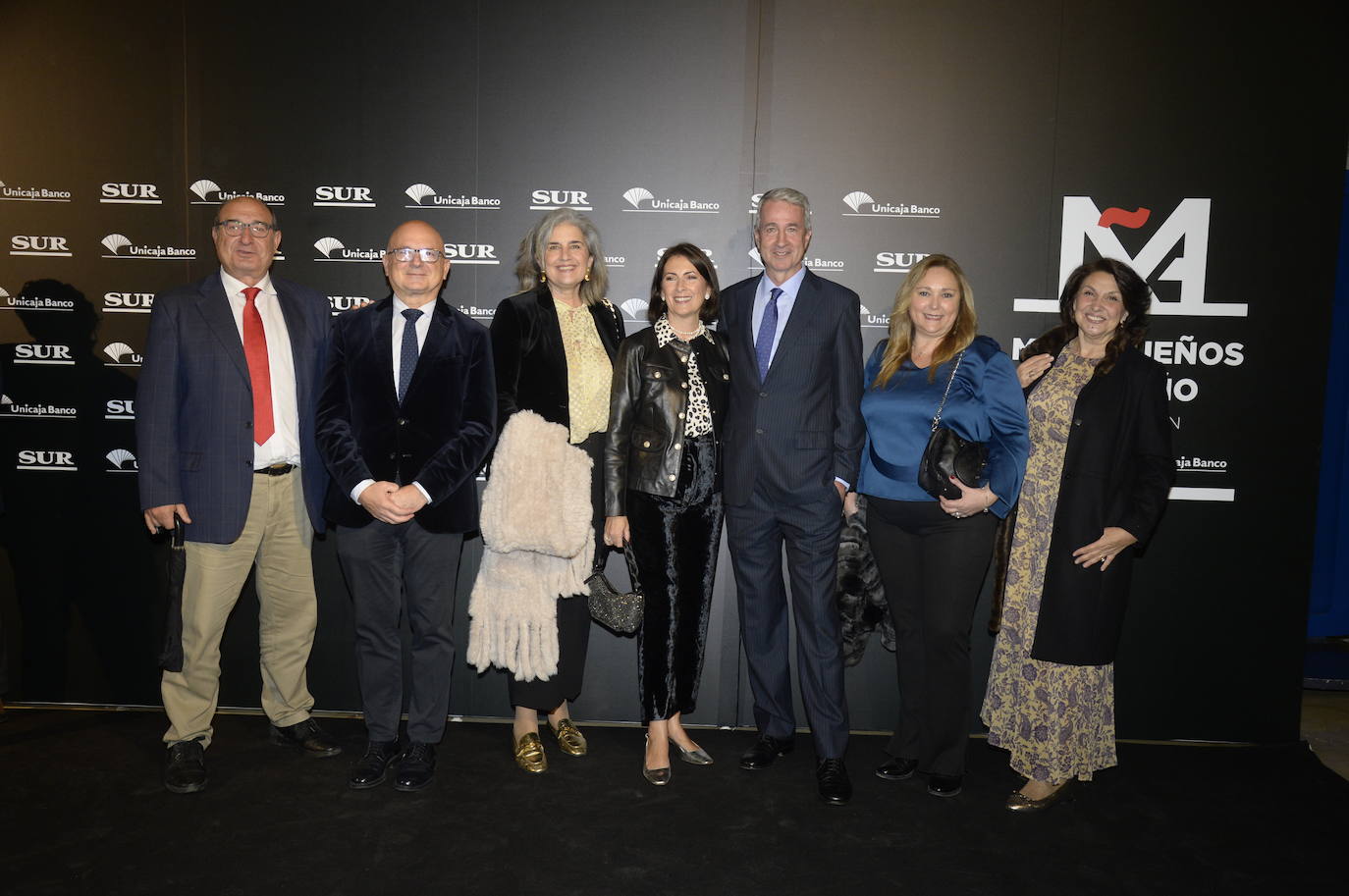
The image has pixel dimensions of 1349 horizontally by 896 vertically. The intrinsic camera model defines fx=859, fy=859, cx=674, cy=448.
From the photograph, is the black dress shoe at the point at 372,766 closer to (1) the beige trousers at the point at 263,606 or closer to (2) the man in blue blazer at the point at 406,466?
(2) the man in blue blazer at the point at 406,466

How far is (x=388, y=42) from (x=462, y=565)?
2461 millimetres

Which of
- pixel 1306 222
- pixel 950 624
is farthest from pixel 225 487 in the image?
pixel 1306 222

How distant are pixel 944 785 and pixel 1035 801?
12.8 inches

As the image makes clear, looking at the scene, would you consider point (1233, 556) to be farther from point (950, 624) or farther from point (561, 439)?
point (561, 439)

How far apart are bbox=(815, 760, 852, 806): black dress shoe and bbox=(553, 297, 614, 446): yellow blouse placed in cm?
157

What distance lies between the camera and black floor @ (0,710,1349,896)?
2.72 metres

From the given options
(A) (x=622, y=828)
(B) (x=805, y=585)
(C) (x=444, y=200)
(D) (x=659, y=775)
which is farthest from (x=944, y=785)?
(C) (x=444, y=200)

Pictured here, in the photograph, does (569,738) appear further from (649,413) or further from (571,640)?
(649,413)

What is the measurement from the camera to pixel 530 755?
351 centimetres

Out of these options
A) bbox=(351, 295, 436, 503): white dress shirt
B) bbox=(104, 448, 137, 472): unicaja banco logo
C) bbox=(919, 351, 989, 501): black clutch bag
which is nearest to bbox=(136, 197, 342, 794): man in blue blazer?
bbox=(351, 295, 436, 503): white dress shirt

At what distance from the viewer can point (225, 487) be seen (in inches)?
130

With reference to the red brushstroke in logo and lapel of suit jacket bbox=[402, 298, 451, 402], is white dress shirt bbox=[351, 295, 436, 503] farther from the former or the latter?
the red brushstroke in logo

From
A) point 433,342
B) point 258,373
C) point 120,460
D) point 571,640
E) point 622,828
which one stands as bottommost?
point 622,828

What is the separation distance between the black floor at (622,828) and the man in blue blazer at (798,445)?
419mm
